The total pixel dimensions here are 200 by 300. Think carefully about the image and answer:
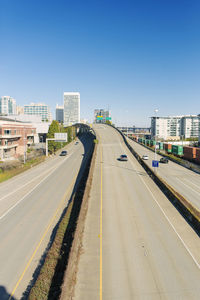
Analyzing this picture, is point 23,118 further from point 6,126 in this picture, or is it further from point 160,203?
point 160,203

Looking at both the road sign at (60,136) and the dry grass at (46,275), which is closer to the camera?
the dry grass at (46,275)

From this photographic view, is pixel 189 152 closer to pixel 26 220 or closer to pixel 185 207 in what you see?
pixel 185 207

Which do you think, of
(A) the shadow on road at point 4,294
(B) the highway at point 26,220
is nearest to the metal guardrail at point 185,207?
(B) the highway at point 26,220

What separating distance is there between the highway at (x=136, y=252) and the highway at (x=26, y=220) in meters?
4.60

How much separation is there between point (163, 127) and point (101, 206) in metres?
175

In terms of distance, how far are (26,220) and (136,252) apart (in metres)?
13.9

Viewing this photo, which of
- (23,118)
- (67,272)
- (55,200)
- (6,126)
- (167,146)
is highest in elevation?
(23,118)

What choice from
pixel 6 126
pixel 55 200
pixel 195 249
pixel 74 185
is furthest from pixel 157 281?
pixel 6 126

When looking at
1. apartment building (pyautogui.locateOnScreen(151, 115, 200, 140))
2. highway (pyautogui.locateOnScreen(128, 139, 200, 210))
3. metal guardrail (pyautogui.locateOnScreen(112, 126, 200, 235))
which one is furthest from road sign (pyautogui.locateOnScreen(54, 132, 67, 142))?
apartment building (pyautogui.locateOnScreen(151, 115, 200, 140))

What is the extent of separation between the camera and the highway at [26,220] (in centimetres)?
1410

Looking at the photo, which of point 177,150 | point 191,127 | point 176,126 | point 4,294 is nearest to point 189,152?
point 177,150

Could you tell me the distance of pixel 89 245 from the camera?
14.8 metres

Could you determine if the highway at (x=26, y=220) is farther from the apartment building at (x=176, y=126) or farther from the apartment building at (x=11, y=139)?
the apartment building at (x=176, y=126)

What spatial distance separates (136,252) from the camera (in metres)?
14.0
